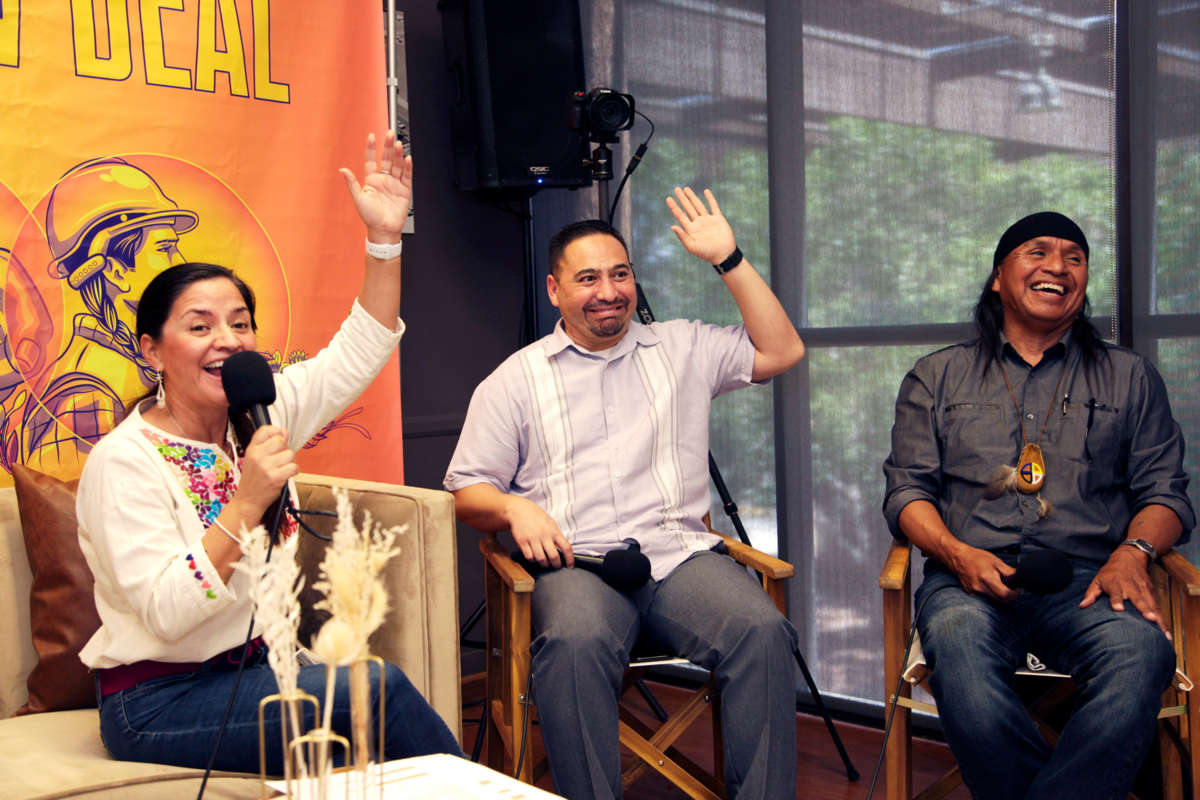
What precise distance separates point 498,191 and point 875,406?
4.68 feet

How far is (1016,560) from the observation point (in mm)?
2396

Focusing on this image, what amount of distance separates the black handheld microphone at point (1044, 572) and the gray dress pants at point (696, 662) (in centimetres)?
49

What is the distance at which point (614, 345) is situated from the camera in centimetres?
270

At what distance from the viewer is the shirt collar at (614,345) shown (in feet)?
8.74

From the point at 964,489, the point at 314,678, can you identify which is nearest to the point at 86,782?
the point at 314,678

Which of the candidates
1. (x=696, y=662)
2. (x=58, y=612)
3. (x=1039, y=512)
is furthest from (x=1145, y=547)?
(x=58, y=612)

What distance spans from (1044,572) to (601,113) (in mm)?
1753

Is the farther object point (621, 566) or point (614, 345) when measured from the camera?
point (614, 345)

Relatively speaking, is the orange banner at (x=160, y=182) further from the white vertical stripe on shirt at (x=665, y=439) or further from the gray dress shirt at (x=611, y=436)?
the white vertical stripe on shirt at (x=665, y=439)

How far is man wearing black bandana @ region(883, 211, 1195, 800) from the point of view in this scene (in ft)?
6.70

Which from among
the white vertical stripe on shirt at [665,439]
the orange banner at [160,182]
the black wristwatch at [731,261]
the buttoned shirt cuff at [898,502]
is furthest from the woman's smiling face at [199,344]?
the buttoned shirt cuff at [898,502]

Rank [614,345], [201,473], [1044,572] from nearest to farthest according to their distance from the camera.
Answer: [201,473] → [1044,572] → [614,345]

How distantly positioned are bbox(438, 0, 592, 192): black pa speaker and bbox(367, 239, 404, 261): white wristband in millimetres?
1359

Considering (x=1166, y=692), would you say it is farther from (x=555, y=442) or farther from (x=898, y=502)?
(x=555, y=442)
